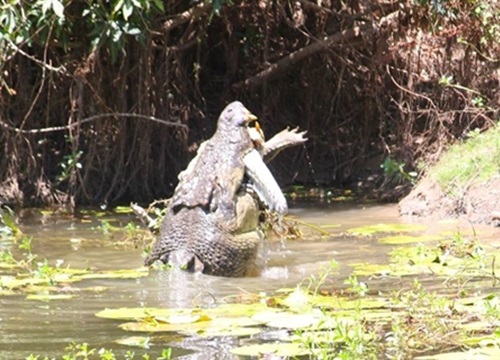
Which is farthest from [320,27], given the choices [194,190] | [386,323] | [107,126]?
[386,323]

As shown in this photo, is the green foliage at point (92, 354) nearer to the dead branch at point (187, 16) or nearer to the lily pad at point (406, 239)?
the lily pad at point (406, 239)

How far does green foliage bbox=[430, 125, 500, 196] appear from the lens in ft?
34.1

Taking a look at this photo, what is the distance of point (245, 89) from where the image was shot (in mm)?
13188

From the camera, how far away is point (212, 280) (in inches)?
289

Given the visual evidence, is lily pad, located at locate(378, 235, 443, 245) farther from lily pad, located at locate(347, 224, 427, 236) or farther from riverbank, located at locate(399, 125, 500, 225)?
riverbank, located at locate(399, 125, 500, 225)

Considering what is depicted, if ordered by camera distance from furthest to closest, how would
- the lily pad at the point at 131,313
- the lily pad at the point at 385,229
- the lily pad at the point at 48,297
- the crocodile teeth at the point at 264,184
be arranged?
1. the lily pad at the point at 385,229
2. the crocodile teeth at the point at 264,184
3. the lily pad at the point at 48,297
4. the lily pad at the point at 131,313

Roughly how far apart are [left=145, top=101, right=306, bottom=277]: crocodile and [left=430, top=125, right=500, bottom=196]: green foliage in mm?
2924

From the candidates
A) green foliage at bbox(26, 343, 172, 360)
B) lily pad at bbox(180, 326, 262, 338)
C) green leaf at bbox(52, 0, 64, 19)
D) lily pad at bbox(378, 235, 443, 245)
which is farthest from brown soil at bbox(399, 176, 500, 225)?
green foliage at bbox(26, 343, 172, 360)

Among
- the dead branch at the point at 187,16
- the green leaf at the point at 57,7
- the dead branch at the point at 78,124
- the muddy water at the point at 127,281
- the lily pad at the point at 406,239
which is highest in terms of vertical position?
the dead branch at the point at 187,16

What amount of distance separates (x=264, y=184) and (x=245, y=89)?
554cm

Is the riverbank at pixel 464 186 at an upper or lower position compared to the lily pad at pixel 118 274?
upper

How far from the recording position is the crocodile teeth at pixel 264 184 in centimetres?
769

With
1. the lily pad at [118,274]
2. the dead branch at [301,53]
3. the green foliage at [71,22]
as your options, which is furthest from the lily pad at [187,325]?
the dead branch at [301,53]

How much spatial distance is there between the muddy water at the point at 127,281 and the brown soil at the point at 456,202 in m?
0.21
